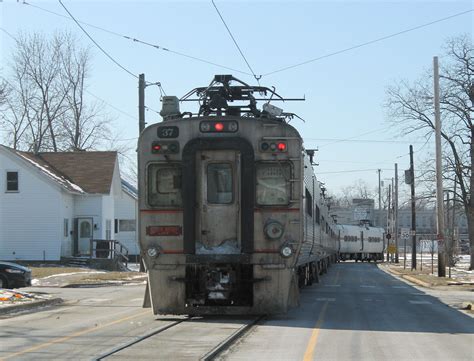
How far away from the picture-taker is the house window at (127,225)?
50.7 metres

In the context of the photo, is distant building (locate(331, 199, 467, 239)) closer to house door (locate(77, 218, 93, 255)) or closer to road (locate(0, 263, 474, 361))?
house door (locate(77, 218, 93, 255))

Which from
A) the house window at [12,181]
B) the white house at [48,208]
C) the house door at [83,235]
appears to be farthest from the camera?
the house door at [83,235]

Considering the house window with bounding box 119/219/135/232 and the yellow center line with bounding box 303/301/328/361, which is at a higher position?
the house window with bounding box 119/219/135/232

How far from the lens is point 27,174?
135 ft

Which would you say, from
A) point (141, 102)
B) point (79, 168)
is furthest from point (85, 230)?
point (141, 102)

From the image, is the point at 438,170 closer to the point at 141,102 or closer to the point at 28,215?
the point at 141,102

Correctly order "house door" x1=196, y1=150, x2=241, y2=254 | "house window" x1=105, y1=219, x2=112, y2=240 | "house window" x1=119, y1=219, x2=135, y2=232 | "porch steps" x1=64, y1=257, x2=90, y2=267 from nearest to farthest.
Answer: "house door" x1=196, y1=150, x2=241, y2=254 → "porch steps" x1=64, y1=257, x2=90, y2=267 → "house window" x1=105, y1=219, x2=112, y2=240 → "house window" x1=119, y1=219, x2=135, y2=232

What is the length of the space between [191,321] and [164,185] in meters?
2.62

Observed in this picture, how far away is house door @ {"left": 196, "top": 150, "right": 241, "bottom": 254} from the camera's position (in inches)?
529

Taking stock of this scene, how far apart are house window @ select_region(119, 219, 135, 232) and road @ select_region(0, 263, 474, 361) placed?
32.1 meters

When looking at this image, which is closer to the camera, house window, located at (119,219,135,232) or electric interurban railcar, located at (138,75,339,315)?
electric interurban railcar, located at (138,75,339,315)

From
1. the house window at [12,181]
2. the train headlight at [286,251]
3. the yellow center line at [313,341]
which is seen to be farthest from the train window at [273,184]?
the house window at [12,181]

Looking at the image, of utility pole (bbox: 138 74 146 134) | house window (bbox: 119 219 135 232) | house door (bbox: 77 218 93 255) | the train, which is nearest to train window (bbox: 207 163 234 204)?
utility pole (bbox: 138 74 146 134)

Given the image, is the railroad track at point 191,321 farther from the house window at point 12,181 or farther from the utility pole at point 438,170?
the house window at point 12,181
